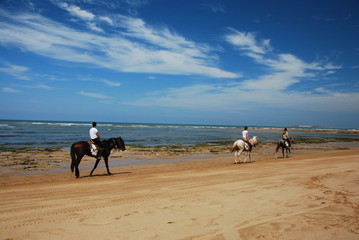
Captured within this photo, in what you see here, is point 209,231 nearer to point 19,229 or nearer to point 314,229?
point 314,229

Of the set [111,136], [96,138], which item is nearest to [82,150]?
[96,138]

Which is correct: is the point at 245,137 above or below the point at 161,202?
above

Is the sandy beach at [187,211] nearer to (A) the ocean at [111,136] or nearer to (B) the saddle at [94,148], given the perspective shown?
(B) the saddle at [94,148]

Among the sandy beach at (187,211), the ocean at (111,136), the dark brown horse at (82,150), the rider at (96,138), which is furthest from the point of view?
the ocean at (111,136)

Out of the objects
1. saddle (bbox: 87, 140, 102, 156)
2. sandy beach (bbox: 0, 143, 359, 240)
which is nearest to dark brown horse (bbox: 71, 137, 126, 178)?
saddle (bbox: 87, 140, 102, 156)

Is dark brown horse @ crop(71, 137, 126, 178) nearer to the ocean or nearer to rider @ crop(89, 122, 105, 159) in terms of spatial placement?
rider @ crop(89, 122, 105, 159)

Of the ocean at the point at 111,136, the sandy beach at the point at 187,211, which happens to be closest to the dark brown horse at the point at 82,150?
the sandy beach at the point at 187,211

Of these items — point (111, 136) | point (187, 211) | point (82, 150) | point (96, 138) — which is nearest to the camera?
point (187, 211)

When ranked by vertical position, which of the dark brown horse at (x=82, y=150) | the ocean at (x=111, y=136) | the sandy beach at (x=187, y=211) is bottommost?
the ocean at (x=111, y=136)

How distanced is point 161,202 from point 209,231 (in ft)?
6.99

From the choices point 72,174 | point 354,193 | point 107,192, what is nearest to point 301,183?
point 354,193

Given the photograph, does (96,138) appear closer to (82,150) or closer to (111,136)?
(82,150)

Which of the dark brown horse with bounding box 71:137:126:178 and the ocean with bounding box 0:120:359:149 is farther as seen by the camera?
the ocean with bounding box 0:120:359:149

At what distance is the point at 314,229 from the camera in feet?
14.8
